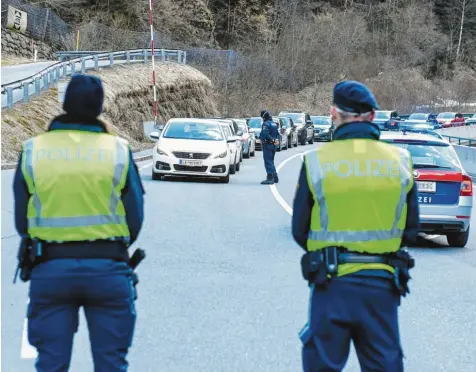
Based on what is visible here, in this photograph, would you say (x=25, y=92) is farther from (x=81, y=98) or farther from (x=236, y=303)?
(x=81, y=98)

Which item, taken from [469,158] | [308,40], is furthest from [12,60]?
[308,40]

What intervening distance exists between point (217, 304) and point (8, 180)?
12.5 m

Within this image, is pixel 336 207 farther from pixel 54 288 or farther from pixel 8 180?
pixel 8 180

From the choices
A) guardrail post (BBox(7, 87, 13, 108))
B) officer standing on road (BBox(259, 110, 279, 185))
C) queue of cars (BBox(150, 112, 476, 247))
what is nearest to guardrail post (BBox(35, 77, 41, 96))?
guardrail post (BBox(7, 87, 13, 108))

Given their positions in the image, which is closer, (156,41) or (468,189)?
(468,189)

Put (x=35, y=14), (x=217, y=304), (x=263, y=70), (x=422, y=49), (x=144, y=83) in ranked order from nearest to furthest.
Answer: (x=217, y=304) < (x=144, y=83) < (x=35, y=14) < (x=263, y=70) < (x=422, y=49)

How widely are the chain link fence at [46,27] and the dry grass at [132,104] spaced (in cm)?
937

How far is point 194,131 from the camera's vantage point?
23.7m

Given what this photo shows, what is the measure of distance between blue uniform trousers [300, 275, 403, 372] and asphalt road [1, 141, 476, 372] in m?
2.08

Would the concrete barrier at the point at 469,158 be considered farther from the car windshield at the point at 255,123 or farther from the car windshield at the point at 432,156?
the car windshield at the point at 432,156

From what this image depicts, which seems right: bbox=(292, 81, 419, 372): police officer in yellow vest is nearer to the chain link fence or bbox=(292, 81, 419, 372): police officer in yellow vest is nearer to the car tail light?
the car tail light

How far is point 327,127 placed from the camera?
55.6m

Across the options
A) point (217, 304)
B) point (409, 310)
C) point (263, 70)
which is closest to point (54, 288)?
point (217, 304)

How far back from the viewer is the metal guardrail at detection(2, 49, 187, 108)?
96.4ft
